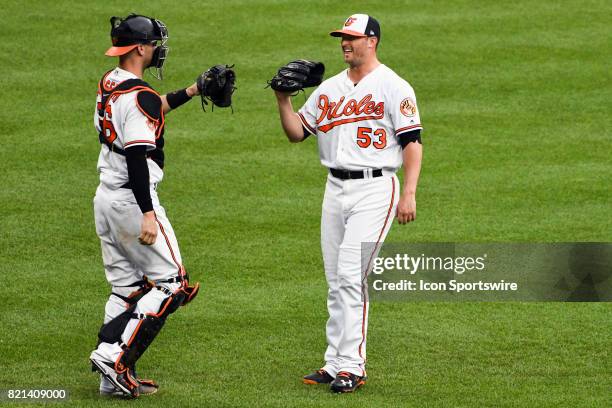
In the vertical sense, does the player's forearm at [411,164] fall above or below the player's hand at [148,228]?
above

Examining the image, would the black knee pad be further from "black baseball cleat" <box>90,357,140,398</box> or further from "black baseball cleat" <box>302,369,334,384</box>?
"black baseball cleat" <box>302,369,334,384</box>

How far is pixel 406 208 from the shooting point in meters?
6.37

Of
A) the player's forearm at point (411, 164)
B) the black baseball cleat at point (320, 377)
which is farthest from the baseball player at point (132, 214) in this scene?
the player's forearm at point (411, 164)

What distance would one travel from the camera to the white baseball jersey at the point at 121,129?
5.99 meters

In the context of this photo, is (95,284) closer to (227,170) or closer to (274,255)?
(274,255)

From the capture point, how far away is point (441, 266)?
29.2ft

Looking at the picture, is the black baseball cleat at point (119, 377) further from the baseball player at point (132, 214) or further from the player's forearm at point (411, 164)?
the player's forearm at point (411, 164)

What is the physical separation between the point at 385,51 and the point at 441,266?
19.3ft

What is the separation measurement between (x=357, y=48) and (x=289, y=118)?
0.56 meters

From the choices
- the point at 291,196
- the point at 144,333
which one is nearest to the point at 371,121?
the point at 144,333

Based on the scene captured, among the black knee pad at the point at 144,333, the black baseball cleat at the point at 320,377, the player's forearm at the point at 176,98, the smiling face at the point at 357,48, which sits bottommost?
the black baseball cleat at the point at 320,377

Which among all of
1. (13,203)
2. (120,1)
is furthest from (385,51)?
(13,203)

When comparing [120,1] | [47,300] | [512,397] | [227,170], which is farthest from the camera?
[120,1]

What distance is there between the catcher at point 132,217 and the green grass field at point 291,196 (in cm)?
28
